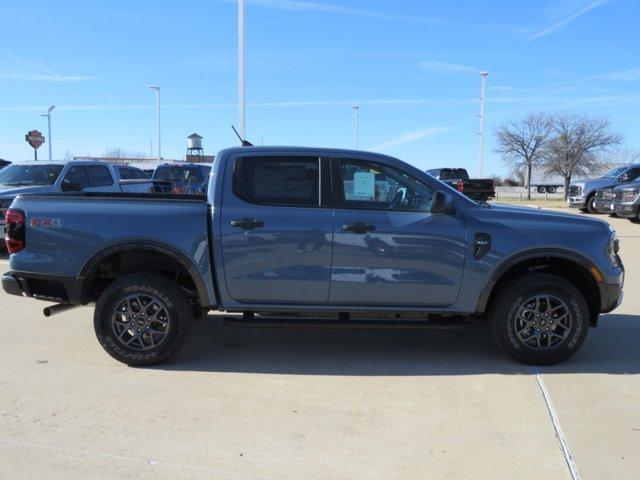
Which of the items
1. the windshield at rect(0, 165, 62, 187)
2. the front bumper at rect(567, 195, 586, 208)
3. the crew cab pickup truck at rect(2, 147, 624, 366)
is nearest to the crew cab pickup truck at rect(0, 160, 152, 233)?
the windshield at rect(0, 165, 62, 187)

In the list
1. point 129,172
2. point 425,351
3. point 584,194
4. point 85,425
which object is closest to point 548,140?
point 584,194

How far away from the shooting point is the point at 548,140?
4144cm

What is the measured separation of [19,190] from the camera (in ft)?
35.6

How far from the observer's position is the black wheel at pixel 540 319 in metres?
5.06

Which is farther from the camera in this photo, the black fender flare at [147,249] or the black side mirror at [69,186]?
the black side mirror at [69,186]

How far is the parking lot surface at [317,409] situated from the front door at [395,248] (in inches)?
27.9

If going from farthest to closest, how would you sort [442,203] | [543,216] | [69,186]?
[69,186] → [543,216] → [442,203]

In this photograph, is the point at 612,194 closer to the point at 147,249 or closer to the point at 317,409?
the point at 317,409

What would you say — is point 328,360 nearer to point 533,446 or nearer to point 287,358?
point 287,358

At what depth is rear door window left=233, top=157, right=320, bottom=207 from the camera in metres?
5.07

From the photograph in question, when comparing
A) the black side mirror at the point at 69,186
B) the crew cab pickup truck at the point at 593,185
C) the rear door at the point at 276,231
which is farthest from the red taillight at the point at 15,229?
the crew cab pickup truck at the point at 593,185

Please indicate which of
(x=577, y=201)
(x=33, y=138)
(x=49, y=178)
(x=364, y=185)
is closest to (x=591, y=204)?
(x=577, y=201)

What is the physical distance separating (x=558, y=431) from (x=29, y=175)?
11154 millimetres

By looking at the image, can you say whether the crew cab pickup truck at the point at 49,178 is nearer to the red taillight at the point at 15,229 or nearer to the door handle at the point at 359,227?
the red taillight at the point at 15,229
